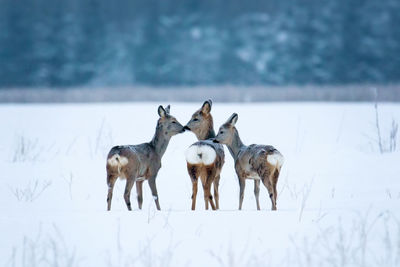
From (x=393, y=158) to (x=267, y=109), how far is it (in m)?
9.68

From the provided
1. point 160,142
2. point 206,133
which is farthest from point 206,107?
point 160,142

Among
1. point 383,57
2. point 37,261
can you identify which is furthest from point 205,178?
point 383,57

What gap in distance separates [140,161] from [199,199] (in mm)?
2088

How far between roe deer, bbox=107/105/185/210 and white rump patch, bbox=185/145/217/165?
811 mm

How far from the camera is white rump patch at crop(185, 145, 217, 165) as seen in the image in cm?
1050

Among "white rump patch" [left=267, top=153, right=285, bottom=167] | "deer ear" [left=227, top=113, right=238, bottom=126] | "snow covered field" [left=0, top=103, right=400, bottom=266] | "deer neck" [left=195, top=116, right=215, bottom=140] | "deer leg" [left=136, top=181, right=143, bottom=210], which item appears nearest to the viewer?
"snow covered field" [left=0, top=103, right=400, bottom=266]

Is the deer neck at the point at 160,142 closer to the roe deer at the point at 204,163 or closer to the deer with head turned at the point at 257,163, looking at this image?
the deer with head turned at the point at 257,163

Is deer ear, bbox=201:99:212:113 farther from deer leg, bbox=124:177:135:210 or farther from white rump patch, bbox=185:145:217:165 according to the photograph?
deer leg, bbox=124:177:135:210

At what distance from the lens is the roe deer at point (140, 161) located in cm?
1055

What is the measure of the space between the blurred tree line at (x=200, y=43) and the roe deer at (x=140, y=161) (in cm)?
4195

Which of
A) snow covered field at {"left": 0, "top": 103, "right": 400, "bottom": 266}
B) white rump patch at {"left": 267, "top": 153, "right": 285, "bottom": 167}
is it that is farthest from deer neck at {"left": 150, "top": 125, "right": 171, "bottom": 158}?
white rump patch at {"left": 267, "top": 153, "right": 285, "bottom": 167}

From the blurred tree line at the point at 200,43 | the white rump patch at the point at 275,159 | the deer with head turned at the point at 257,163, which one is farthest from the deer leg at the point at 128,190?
the blurred tree line at the point at 200,43

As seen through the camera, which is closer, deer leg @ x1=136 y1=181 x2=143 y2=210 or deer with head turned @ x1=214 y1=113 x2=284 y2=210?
deer with head turned @ x1=214 y1=113 x2=284 y2=210

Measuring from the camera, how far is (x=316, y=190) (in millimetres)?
13141
